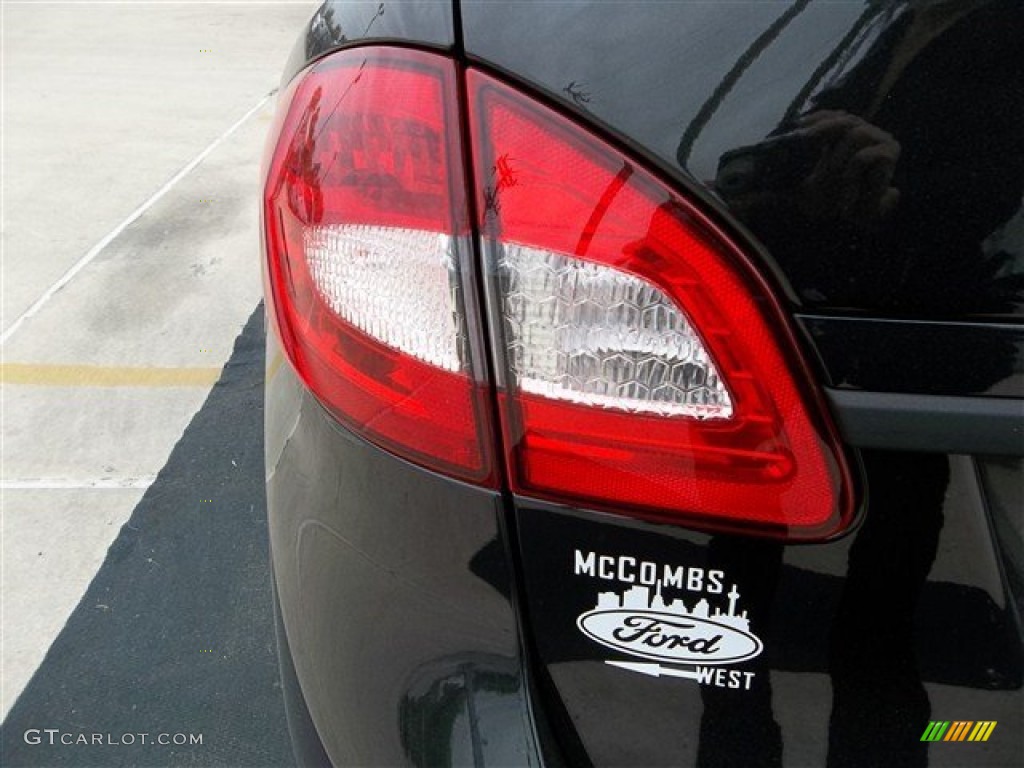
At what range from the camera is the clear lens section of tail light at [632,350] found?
0.85 m

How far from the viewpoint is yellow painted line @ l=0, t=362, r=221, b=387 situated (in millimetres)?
3549

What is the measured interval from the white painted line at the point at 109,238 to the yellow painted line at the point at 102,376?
0.31 meters

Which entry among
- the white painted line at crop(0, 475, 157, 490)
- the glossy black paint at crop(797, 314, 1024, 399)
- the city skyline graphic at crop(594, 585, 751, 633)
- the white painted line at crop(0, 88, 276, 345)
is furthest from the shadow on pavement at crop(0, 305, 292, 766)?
the glossy black paint at crop(797, 314, 1024, 399)

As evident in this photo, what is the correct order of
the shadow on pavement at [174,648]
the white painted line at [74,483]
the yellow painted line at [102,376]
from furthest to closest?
the yellow painted line at [102,376] < the white painted line at [74,483] < the shadow on pavement at [174,648]

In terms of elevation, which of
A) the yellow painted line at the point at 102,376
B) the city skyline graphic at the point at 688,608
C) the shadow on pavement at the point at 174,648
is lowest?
the shadow on pavement at the point at 174,648

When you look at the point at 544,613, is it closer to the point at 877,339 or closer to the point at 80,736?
the point at 877,339

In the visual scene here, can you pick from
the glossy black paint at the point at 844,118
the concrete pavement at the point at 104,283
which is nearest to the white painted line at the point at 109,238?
the concrete pavement at the point at 104,283

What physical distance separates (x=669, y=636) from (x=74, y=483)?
2.57m

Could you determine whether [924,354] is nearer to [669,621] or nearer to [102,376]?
[669,621]

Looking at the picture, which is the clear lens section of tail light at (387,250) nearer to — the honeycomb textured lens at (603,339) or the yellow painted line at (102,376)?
the honeycomb textured lens at (603,339)

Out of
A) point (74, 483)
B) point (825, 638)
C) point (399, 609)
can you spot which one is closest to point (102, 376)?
point (74, 483)

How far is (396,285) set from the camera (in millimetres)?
939

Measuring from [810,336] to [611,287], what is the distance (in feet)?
0.58

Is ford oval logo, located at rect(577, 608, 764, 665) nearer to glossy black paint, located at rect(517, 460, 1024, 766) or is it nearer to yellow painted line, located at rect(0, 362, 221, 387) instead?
glossy black paint, located at rect(517, 460, 1024, 766)
